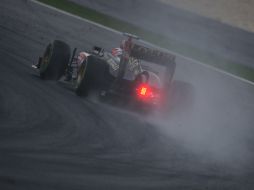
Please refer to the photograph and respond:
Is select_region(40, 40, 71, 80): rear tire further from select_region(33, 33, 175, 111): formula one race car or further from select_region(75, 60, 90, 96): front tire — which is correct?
select_region(75, 60, 90, 96): front tire

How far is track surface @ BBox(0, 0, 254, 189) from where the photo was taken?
9.02 meters

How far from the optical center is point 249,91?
22031mm

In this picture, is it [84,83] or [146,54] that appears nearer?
[84,83]

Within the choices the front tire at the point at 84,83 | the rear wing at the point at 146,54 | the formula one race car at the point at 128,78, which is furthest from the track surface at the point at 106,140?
the rear wing at the point at 146,54

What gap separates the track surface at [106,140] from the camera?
9.02m

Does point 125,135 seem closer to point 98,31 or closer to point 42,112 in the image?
point 42,112

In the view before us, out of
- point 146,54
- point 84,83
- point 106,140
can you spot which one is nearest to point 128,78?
point 146,54

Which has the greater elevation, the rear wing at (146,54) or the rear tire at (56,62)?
the rear wing at (146,54)

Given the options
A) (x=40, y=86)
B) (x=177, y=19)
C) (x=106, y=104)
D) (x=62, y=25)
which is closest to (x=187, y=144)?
(x=106, y=104)

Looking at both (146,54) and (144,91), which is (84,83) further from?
(146,54)

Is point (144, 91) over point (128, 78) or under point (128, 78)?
under

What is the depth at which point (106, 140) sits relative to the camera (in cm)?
1142

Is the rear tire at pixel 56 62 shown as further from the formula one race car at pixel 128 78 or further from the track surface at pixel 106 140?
the formula one race car at pixel 128 78

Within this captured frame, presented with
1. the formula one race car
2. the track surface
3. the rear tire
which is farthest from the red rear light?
the rear tire
